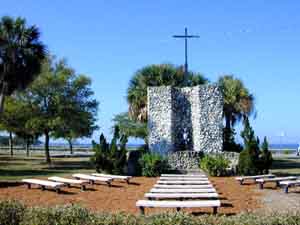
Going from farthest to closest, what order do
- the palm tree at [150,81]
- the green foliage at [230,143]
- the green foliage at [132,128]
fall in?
the green foliage at [132,128], the palm tree at [150,81], the green foliage at [230,143]

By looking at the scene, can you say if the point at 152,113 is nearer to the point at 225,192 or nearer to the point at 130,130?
the point at 225,192

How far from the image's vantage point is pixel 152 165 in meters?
22.4

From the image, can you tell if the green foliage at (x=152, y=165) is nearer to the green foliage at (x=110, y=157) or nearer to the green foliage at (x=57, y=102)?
the green foliage at (x=110, y=157)

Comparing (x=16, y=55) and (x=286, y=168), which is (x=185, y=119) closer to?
(x=286, y=168)

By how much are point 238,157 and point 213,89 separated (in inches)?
151

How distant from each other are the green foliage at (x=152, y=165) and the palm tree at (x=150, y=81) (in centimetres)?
796

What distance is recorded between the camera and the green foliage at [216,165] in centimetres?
2219

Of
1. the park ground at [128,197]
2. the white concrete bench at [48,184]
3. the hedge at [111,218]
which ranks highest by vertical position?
the hedge at [111,218]

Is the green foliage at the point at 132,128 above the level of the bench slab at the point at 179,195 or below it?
above

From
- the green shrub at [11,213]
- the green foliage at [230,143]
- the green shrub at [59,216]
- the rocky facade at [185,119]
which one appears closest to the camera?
the green shrub at [59,216]

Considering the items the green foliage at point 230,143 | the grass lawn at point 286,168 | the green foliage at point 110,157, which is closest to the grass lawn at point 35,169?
the green foliage at point 110,157

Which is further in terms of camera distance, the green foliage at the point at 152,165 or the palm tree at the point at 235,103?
the palm tree at the point at 235,103

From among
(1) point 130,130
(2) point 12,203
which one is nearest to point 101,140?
(2) point 12,203

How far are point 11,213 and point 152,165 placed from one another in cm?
1542
